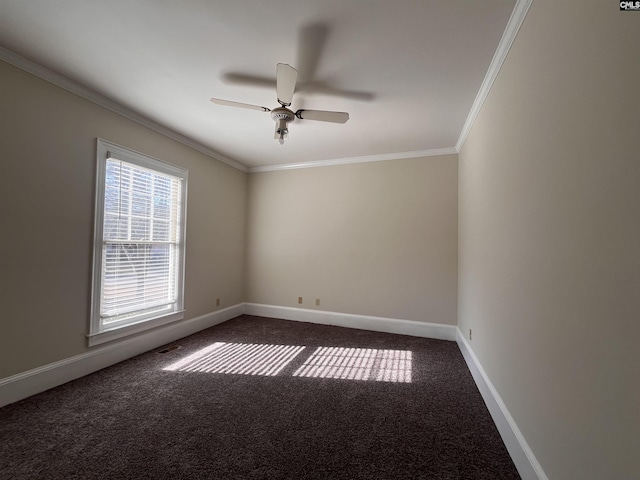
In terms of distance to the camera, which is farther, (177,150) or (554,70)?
(177,150)

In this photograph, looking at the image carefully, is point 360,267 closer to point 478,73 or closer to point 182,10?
point 478,73

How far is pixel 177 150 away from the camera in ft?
11.6

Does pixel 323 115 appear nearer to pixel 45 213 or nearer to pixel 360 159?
pixel 360 159

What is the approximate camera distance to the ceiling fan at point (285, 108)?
6.17 feet

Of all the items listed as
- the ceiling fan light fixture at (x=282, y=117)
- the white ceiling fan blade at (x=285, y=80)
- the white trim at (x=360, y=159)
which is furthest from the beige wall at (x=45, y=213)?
the white trim at (x=360, y=159)

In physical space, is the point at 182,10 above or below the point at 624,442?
above

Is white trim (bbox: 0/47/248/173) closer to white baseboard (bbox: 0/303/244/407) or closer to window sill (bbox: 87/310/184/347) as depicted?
window sill (bbox: 87/310/184/347)

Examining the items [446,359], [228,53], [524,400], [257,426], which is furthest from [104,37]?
[446,359]

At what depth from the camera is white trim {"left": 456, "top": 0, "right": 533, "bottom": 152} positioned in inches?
59.6

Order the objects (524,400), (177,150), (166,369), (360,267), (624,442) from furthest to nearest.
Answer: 1. (360,267)
2. (177,150)
3. (166,369)
4. (524,400)
5. (624,442)

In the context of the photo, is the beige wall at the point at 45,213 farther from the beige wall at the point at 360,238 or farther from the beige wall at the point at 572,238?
the beige wall at the point at 572,238

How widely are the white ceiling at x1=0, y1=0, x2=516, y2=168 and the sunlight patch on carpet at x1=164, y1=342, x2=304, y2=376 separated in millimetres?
2694

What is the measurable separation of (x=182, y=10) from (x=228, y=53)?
0.39 metres

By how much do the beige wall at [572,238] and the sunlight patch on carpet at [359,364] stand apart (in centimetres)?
105
